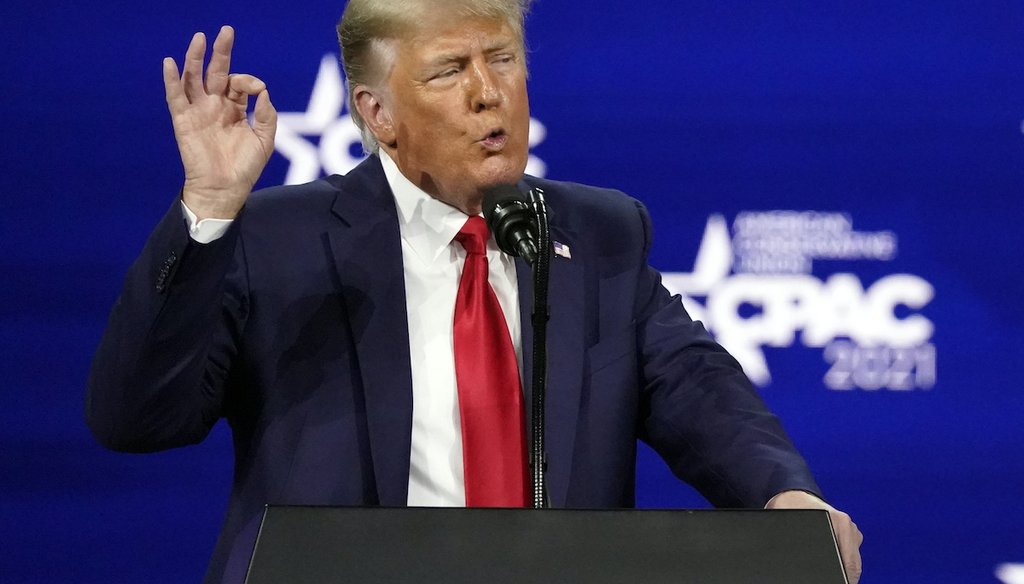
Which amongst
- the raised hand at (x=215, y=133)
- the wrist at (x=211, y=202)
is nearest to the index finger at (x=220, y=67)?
the raised hand at (x=215, y=133)

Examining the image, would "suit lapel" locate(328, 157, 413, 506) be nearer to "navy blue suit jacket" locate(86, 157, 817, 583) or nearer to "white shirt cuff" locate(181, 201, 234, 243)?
"navy blue suit jacket" locate(86, 157, 817, 583)

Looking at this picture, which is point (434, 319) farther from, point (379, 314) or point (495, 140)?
point (495, 140)

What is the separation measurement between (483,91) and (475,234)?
18 cm

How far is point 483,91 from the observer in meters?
1.68

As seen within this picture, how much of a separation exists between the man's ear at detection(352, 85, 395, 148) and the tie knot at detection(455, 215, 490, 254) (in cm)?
17

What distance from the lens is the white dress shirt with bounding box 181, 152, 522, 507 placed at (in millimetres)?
1635

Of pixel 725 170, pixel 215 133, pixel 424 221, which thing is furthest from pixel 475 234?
pixel 725 170

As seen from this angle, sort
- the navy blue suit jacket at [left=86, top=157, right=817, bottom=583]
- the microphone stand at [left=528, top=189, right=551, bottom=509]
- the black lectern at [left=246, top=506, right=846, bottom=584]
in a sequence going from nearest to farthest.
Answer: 1. the black lectern at [left=246, top=506, right=846, bottom=584]
2. the microphone stand at [left=528, top=189, right=551, bottom=509]
3. the navy blue suit jacket at [left=86, top=157, right=817, bottom=583]

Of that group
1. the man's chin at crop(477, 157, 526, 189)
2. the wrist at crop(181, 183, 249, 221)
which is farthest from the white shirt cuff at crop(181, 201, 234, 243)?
the man's chin at crop(477, 157, 526, 189)

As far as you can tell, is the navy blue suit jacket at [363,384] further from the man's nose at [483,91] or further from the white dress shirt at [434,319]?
the man's nose at [483,91]

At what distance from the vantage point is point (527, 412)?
1.60 metres

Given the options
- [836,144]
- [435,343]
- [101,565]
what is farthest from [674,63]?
[101,565]

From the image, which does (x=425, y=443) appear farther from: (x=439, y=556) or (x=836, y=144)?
(x=836, y=144)

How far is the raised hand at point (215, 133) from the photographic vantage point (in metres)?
1.41
